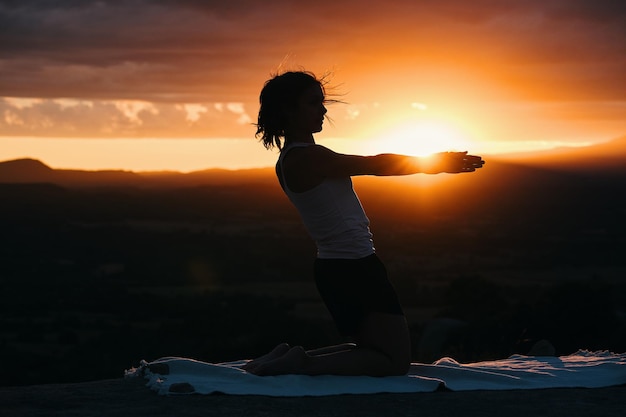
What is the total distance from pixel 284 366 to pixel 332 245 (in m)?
0.85

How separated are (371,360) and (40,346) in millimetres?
26743

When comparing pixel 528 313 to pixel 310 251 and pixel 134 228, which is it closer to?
pixel 310 251

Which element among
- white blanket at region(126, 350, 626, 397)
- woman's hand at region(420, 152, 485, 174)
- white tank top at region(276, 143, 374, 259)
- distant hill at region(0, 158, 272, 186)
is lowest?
white blanket at region(126, 350, 626, 397)

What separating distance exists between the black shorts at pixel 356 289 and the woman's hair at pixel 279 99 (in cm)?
91

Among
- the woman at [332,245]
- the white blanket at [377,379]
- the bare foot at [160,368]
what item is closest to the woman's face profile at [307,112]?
the woman at [332,245]

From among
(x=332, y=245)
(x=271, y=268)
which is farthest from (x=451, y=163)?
(x=271, y=268)

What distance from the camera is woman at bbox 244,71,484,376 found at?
5598 millimetres

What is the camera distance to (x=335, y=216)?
560cm

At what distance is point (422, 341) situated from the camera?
22.4 meters

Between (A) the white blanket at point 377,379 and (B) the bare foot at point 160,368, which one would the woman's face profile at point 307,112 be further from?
(B) the bare foot at point 160,368

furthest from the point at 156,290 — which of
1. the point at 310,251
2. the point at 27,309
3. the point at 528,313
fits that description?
the point at 528,313

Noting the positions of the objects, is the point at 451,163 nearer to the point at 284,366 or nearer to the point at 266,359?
the point at 284,366

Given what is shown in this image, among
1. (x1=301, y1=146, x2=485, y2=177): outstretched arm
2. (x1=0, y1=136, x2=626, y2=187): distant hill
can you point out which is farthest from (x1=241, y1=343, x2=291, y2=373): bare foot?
(x1=0, y1=136, x2=626, y2=187): distant hill

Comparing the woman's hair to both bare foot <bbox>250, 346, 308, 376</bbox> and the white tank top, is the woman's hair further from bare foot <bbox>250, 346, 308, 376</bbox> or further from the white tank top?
bare foot <bbox>250, 346, 308, 376</bbox>
